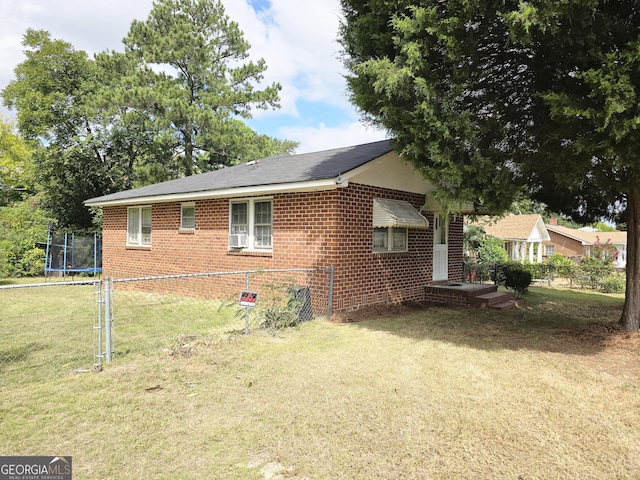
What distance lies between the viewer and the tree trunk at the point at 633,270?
734 centimetres

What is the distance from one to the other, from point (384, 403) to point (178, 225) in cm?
1001

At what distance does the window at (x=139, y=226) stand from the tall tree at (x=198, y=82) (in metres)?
9.66

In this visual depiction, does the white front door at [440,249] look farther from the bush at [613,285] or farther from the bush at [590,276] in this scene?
the bush at [590,276]

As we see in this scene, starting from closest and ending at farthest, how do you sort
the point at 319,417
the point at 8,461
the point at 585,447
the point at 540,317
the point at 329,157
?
the point at 8,461, the point at 585,447, the point at 319,417, the point at 540,317, the point at 329,157

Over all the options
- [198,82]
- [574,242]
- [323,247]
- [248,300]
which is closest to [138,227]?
[323,247]

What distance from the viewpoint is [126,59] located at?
23.9m

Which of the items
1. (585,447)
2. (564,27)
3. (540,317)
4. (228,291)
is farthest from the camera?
(228,291)

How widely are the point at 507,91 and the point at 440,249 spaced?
20.0 feet

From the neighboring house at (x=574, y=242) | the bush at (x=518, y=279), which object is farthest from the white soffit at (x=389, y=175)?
the neighboring house at (x=574, y=242)

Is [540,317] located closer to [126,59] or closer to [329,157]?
[329,157]

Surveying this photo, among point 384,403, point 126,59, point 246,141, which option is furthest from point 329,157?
point 126,59

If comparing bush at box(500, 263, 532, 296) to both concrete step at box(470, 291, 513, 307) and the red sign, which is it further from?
the red sign

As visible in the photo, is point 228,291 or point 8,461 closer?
point 8,461

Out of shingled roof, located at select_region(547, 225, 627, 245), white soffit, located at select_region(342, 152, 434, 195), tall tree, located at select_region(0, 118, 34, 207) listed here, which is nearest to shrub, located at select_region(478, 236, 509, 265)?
white soffit, located at select_region(342, 152, 434, 195)
